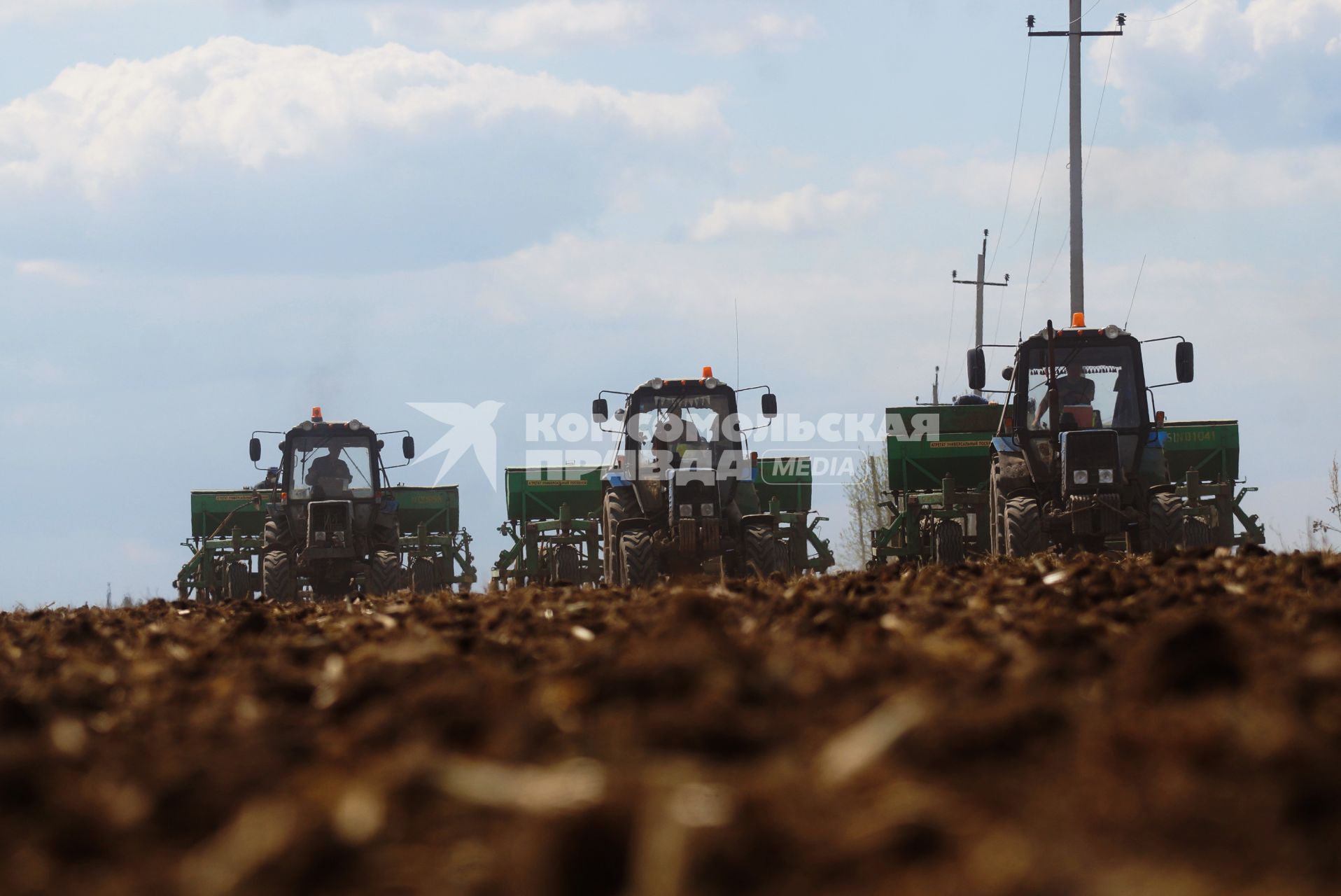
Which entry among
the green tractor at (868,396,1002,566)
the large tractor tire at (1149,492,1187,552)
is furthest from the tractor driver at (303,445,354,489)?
the large tractor tire at (1149,492,1187,552)

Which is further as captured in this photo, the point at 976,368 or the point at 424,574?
the point at 424,574

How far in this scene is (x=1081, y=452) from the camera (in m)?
14.9

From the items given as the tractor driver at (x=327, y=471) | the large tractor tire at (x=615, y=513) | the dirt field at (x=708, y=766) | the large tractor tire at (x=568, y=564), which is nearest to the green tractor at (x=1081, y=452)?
the large tractor tire at (x=615, y=513)

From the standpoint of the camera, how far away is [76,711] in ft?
13.0

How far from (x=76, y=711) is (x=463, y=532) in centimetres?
2115

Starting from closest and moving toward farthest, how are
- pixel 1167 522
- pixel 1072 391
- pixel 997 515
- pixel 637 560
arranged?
pixel 1167 522
pixel 637 560
pixel 997 515
pixel 1072 391

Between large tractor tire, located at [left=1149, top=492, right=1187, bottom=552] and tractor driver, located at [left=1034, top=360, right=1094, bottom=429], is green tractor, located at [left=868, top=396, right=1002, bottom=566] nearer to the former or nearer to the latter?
tractor driver, located at [left=1034, top=360, right=1094, bottom=429]

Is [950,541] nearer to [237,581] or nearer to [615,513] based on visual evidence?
[615,513]

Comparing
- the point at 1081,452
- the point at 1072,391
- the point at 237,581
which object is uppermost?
the point at 1072,391

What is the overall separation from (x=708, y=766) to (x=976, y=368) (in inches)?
517

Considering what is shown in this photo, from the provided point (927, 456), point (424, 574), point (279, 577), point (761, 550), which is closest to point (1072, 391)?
point (761, 550)

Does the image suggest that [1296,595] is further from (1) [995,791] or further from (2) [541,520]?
(2) [541,520]

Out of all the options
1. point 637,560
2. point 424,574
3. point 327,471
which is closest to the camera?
point 637,560

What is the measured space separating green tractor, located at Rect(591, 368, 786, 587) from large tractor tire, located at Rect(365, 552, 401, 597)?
14.0ft
